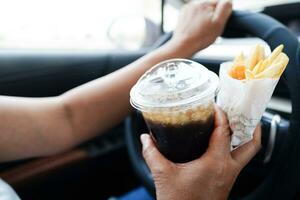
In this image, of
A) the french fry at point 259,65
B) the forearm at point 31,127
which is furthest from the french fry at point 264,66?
the forearm at point 31,127

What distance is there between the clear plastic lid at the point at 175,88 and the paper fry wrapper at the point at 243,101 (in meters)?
0.02

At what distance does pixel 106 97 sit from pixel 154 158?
13.9 inches

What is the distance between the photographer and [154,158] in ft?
1.80

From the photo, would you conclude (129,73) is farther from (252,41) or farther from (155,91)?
(252,41)

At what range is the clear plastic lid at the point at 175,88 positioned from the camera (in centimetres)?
51

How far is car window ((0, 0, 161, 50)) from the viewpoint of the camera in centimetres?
132

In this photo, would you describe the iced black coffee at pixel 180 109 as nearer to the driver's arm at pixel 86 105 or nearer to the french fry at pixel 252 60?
the french fry at pixel 252 60

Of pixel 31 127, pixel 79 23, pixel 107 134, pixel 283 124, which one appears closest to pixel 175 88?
pixel 283 124

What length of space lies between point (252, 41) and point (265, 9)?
0.45 feet

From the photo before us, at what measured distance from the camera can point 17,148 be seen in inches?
32.5

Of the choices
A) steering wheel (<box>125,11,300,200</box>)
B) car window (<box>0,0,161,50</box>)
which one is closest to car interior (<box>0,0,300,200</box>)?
steering wheel (<box>125,11,300,200</box>)

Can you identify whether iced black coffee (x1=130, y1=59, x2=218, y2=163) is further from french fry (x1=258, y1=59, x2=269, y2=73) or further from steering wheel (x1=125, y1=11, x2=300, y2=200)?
steering wheel (x1=125, y1=11, x2=300, y2=200)

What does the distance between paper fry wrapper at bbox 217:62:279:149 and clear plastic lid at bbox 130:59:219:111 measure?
0.08 feet

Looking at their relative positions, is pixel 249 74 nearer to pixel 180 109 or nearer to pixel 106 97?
pixel 180 109
